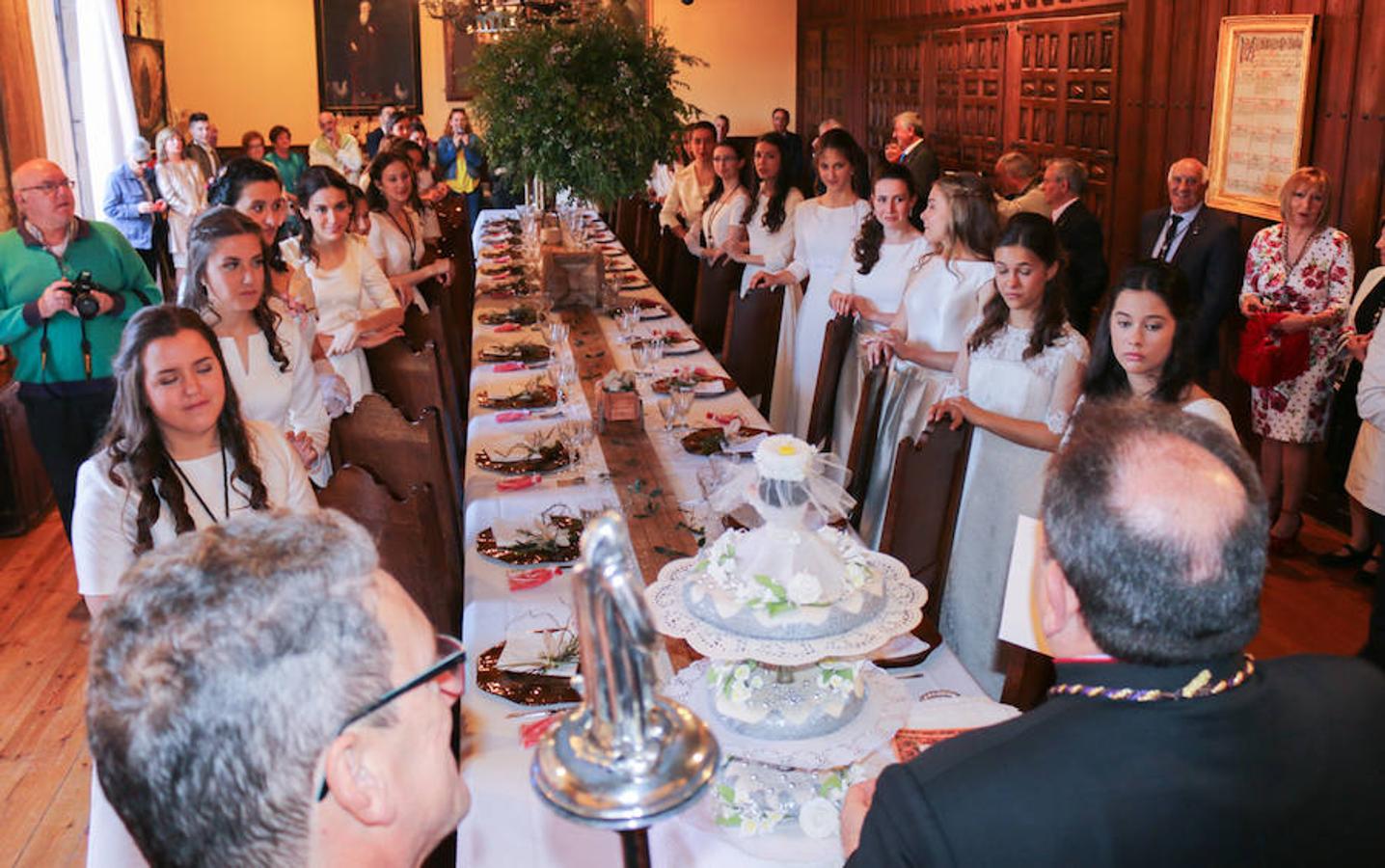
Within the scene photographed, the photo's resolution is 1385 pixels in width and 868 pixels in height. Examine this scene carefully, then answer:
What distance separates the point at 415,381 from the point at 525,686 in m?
2.03

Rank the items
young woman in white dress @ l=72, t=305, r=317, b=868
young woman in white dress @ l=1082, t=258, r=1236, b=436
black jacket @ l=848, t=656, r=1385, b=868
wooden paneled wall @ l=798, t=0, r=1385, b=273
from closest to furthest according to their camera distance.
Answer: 1. black jacket @ l=848, t=656, r=1385, b=868
2. young woman in white dress @ l=72, t=305, r=317, b=868
3. young woman in white dress @ l=1082, t=258, r=1236, b=436
4. wooden paneled wall @ l=798, t=0, r=1385, b=273

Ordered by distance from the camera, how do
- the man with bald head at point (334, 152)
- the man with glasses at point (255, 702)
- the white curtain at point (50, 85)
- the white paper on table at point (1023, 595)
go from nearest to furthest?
the man with glasses at point (255, 702)
the white paper on table at point (1023, 595)
the white curtain at point (50, 85)
the man with bald head at point (334, 152)

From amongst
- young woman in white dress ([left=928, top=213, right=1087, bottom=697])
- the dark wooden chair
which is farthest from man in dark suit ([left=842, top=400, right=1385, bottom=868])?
the dark wooden chair

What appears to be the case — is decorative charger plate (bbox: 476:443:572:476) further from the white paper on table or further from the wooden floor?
the white paper on table

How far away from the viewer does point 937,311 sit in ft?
15.3

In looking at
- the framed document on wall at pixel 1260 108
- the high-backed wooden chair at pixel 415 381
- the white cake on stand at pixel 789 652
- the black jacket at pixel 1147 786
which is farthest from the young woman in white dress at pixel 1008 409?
the framed document on wall at pixel 1260 108

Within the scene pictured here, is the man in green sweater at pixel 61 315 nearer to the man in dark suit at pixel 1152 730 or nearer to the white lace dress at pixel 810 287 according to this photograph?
the white lace dress at pixel 810 287

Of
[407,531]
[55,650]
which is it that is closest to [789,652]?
[407,531]

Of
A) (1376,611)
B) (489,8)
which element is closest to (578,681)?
(1376,611)

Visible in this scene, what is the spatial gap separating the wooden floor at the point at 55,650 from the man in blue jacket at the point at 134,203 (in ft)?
15.8

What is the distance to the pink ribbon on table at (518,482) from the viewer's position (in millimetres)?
3628

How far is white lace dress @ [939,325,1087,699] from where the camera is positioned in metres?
3.58

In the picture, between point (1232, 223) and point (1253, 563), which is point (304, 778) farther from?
point (1232, 223)

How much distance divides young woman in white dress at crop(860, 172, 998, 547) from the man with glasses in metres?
3.27
